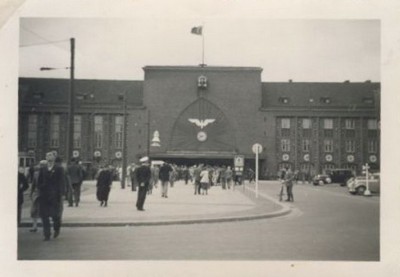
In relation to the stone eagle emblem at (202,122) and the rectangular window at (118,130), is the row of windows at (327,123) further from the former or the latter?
the rectangular window at (118,130)

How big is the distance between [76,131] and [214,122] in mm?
10949

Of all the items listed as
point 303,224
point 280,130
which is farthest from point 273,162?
point 303,224

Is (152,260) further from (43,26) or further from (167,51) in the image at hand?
(167,51)

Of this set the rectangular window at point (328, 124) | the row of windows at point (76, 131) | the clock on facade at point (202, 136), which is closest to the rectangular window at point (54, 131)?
the row of windows at point (76, 131)

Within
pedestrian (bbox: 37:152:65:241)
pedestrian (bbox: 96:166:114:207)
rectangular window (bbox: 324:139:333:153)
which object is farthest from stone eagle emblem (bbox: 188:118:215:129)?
pedestrian (bbox: 37:152:65:241)

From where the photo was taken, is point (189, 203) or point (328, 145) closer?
point (189, 203)

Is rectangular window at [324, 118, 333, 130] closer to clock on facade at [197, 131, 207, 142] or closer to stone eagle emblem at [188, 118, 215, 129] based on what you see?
stone eagle emblem at [188, 118, 215, 129]

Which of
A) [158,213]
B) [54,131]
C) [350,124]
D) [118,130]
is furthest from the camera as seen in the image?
[118,130]

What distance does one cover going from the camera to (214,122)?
4944 centimetres

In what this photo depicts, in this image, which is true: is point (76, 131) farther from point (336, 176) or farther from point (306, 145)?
point (336, 176)

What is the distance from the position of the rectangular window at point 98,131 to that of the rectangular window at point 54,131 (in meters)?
3.27

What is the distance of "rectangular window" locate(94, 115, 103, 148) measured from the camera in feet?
158

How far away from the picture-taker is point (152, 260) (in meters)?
8.27

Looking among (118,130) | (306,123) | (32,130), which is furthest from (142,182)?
(306,123)
